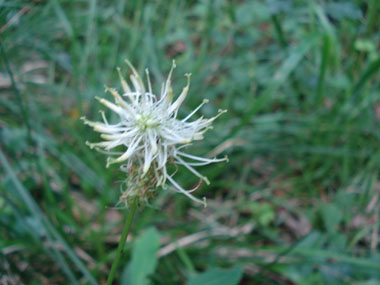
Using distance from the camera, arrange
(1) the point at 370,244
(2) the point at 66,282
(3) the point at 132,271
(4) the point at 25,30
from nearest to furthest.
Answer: (3) the point at 132,271, (2) the point at 66,282, (1) the point at 370,244, (4) the point at 25,30

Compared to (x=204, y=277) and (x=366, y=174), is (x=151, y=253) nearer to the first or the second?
(x=204, y=277)

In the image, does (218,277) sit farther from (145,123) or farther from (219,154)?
(219,154)

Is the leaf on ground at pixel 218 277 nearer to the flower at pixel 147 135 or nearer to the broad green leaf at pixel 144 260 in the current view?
Answer: the broad green leaf at pixel 144 260

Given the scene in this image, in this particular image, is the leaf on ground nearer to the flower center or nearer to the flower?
the flower

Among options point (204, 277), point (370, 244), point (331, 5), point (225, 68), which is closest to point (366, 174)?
point (370, 244)

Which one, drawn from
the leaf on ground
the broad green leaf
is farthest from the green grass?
the leaf on ground

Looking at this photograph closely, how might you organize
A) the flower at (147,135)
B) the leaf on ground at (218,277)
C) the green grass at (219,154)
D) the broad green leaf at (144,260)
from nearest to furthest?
the flower at (147,135), the leaf on ground at (218,277), the broad green leaf at (144,260), the green grass at (219,154)

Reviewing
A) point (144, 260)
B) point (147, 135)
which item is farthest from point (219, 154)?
point (147, 135)

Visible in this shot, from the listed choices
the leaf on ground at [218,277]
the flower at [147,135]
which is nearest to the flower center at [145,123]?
the flower at [147,135]
